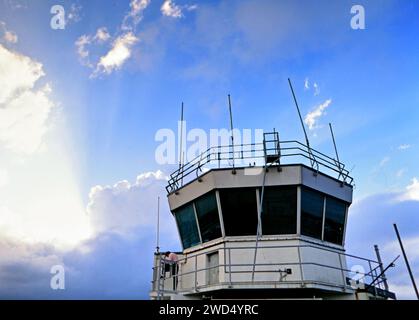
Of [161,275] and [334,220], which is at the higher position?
[334,220]

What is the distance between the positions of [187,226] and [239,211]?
10.1ft

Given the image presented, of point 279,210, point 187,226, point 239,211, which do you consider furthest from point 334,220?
point 187,226

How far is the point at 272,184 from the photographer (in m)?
14.1

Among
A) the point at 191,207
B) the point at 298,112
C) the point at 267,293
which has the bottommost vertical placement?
the point at 267,293

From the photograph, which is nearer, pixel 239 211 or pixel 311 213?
pixel 239 211

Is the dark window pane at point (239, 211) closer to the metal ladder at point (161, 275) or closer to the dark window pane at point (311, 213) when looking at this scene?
the dark window pane at point (311, 213)

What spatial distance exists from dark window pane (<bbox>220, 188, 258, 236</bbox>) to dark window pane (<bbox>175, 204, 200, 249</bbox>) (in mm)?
1912

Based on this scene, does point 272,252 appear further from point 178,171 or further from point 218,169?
point 178,171

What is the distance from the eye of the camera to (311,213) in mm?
14547

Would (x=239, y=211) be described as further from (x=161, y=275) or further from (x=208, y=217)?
(x=161, y=275)

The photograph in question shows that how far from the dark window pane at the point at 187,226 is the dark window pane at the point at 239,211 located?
6.27 ft

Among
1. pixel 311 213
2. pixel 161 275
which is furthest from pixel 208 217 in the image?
pixel 311 213
